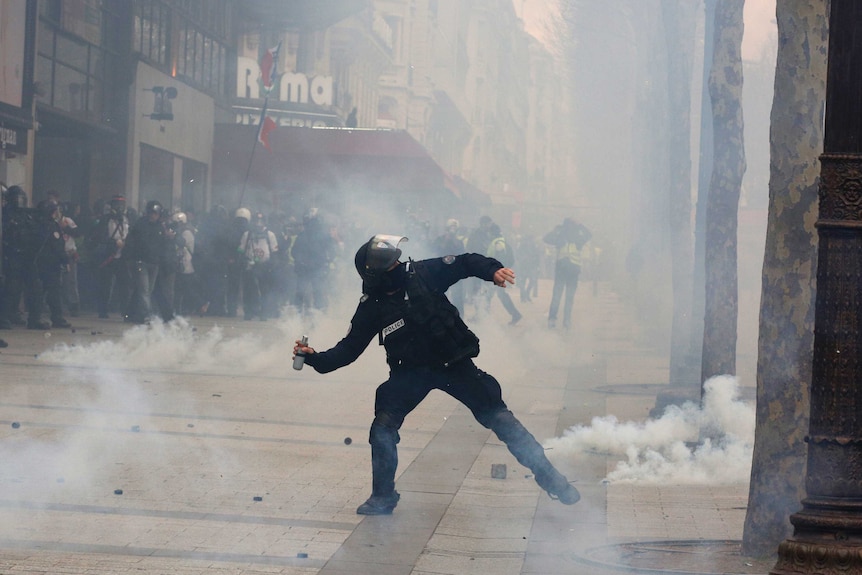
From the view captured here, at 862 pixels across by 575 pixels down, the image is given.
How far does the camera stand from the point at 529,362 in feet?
55.1

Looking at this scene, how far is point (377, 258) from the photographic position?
6.99 meters

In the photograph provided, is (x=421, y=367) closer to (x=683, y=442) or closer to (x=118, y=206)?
(x=683, y=442)

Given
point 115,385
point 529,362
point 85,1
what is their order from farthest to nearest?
point 85,1 < point 529,362 < point 115,385

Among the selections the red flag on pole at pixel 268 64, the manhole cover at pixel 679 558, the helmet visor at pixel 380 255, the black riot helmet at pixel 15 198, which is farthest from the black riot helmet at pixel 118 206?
the manhole cover at pixel 679 558

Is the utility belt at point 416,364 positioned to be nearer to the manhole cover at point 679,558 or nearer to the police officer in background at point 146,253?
the manhole cover at point 679,558

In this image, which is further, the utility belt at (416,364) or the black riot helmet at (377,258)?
the utility belt at (416,364)

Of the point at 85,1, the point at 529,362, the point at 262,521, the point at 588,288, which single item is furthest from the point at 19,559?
the point at 588,288

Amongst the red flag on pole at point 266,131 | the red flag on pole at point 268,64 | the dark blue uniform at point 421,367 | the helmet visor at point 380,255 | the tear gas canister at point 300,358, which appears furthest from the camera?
the red flag on pole at point 266,131

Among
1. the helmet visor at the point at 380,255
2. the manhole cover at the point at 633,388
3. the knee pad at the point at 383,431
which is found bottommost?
the manhole cover at the point at 633,388

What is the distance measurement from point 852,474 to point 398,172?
27697 mm

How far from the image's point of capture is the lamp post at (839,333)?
4102mm

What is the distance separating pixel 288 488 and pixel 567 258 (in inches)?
609

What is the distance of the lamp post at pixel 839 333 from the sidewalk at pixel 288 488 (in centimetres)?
202

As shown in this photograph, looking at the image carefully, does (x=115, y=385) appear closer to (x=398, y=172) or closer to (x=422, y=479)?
(x=422, y=479)
